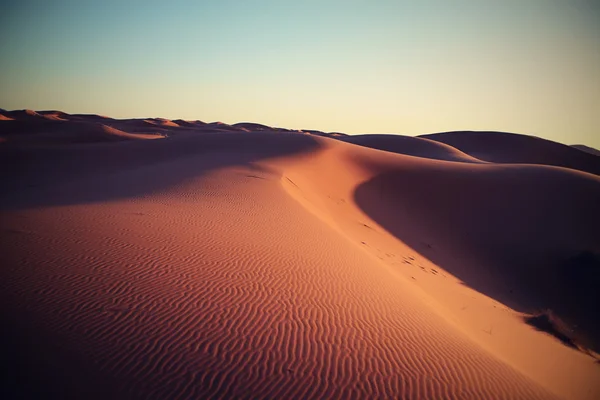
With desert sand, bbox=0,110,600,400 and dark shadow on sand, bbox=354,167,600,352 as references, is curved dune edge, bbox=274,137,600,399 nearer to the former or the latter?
desert sand, bbox=0,110,600,400

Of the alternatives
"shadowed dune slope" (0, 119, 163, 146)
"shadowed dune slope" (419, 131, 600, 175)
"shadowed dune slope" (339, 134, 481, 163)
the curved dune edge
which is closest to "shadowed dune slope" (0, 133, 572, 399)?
the curved dune edge

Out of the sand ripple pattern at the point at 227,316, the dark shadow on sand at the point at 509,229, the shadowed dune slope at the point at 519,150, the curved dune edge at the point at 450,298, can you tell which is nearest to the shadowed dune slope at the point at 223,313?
the sand ripple pattern at the point at 227,316

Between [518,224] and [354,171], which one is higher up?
[354,171]

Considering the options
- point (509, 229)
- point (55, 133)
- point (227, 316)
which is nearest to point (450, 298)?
point (227, 316)

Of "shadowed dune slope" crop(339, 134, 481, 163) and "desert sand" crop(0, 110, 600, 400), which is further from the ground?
"shadowed dune slope" crop(339, 134, 481, 163)

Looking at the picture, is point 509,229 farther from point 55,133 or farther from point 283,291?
point 55,133

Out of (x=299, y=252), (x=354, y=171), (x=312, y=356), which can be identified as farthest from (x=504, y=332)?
(x=354, y=171)

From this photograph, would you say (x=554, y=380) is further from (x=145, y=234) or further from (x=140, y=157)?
(x=140, y=157)

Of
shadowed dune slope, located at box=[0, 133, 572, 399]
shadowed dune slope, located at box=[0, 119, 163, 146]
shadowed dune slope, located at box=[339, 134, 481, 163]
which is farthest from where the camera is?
shadowed dune slope, located at box=[339, 134, 481, 163]

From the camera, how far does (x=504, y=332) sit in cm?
691

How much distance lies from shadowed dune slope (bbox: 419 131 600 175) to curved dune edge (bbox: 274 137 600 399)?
3551 centimetres

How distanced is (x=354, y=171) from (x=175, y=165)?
8.21m

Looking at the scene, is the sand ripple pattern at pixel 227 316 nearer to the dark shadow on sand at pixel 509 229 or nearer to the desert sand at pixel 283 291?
the desert sand at pixel 283 291

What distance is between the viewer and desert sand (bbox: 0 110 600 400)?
345 centimetres
